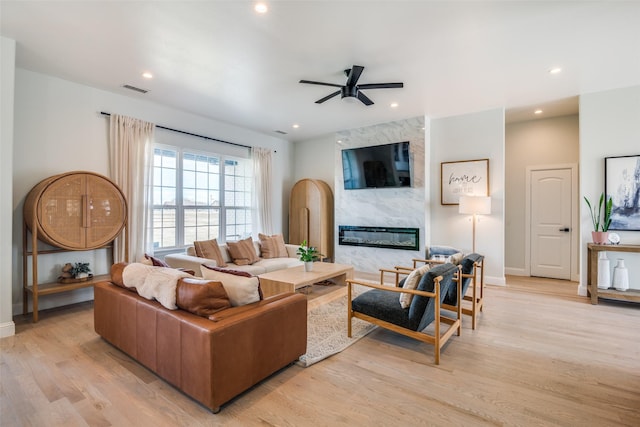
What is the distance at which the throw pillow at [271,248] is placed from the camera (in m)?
5.54

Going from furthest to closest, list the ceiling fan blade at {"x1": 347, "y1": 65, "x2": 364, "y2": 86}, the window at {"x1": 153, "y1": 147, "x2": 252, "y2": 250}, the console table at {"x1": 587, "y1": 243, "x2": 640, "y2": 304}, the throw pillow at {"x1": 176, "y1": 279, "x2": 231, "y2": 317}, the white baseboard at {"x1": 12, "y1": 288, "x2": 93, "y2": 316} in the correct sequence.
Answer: the window at {"x1": 153, "y1": 147, "x2": 252, "y2": 250} → the console table at {"x1": 587, "y1": 243, "x2": 640, "y2": 304} → the white baseboard at {"x1": 12, "y1": 288, "x2": 93, "y2": 316} → the ceiling fan blade at {"x1": 347, "y1": 65, "x2": 364, "y2": 86} → the throw pillow at {"x1": 176, "y1": 279, "x2": 231, "y2": 317}

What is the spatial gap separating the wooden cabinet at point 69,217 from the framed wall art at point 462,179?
17.0 ft

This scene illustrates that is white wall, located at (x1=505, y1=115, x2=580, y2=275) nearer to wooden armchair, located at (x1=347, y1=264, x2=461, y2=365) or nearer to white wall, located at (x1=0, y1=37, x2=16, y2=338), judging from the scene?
wooden armchair, located at (x1=347, y1=264, x2=461, y2=365)

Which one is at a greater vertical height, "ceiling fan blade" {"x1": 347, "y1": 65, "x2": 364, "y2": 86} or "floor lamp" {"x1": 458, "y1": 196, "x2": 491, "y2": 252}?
"ceiling fan blade" {"x1": 347, "y1": 65, "x2": 364, "y2": 86}

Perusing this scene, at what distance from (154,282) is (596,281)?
530 centimetres

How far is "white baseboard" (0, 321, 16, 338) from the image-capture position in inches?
120

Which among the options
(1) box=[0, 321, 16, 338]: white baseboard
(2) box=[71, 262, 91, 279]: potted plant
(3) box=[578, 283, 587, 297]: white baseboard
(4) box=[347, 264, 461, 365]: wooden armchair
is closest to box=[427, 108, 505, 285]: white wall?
(3) box=[578, 283, 587, 297]: white baseboard

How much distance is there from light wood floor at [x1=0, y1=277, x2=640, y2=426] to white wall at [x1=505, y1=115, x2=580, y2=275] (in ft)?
9.34

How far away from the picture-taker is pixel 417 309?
2664 mm

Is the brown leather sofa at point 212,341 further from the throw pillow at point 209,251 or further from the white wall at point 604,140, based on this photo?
the white wall at point 604,140

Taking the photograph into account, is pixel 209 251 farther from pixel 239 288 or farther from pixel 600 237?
pixel 600 237

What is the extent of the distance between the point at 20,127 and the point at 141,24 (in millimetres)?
2282

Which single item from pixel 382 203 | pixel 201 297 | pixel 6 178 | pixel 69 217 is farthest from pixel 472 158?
pixel 6 178

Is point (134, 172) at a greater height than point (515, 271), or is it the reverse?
point (134, 172)
